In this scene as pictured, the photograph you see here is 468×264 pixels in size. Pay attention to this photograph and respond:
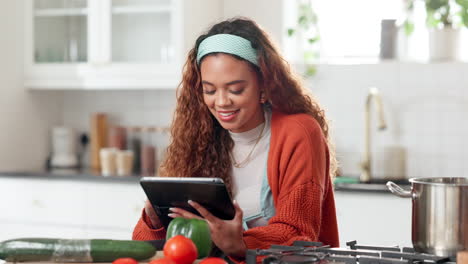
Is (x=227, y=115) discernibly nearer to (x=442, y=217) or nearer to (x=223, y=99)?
(x=223, y=99)

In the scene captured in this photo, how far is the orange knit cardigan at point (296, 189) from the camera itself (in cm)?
205

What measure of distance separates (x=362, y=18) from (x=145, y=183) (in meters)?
2.76

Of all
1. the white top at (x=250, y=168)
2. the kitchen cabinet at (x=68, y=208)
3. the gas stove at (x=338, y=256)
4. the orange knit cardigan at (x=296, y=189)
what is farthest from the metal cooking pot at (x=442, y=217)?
the kitchen cabinet at (x=68, y=208)

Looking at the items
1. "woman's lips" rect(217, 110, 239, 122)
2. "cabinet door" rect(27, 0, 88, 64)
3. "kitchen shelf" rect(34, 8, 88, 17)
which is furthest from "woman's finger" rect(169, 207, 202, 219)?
"kitchen shelf" rect(34, 8, 88, 17)

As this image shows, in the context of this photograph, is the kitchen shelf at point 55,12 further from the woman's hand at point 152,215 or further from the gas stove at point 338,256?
the gas stove at point 338,256

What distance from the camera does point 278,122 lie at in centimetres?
230

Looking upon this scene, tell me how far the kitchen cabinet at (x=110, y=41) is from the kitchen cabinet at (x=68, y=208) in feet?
2.01

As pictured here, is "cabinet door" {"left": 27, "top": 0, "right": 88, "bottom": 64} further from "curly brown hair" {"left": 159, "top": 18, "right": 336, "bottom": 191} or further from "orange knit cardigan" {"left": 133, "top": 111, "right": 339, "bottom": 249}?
"orange knit cardigan" {"left": 133, "top": 111, "right": 339, "bottom": 249}

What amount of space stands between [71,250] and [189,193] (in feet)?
1.05

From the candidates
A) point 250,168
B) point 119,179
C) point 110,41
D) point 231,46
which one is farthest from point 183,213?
point 110,41

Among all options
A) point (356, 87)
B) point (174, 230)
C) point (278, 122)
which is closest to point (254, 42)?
point (278, 122)

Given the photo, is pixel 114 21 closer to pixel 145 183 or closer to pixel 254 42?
pixel 254 42

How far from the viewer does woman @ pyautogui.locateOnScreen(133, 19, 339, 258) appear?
214cm

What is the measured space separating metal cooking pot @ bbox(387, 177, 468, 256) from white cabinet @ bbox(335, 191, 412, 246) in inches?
72.7
